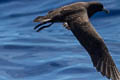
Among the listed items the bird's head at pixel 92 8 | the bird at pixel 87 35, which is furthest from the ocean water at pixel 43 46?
the bird at pixel 87 35

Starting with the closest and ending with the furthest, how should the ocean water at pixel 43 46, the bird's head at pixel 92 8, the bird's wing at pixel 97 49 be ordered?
1. the bird's wing at pixel 97 49
2. the bird's head at pixel 92 8
3. the ocean water at pixel 43 46

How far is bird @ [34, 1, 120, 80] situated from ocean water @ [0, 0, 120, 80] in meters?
2.53

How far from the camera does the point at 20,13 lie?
1716 centimetres

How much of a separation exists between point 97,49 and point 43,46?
5134 millimetres

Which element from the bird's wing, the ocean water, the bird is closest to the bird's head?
the bird

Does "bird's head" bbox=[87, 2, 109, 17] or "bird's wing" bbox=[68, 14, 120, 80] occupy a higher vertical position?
"bird's head" bbox=[87, 2, 109, 17]

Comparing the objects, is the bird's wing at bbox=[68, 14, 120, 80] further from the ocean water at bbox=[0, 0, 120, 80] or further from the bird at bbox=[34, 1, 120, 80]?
the ocean water at bbox=[0, 0, 120, 80]

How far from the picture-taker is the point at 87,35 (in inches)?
366

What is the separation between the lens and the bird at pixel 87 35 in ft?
30.2

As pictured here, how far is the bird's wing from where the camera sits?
920 centimetres

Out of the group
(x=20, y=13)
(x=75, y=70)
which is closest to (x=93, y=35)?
(x=75, y=70)

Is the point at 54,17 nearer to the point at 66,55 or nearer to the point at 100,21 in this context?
the point at 66,55

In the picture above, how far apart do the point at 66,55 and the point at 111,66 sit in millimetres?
4466

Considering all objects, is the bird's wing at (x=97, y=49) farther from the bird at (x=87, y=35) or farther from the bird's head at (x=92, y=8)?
the bird's head at (x=92, y=8)
